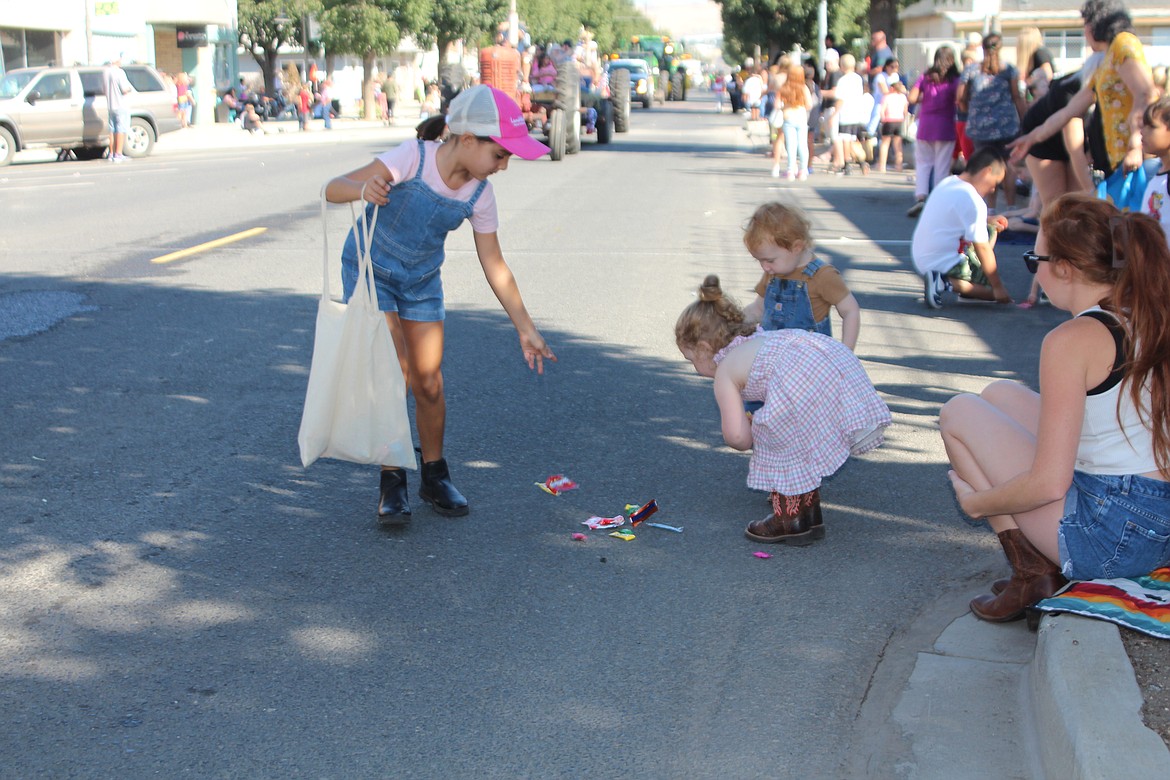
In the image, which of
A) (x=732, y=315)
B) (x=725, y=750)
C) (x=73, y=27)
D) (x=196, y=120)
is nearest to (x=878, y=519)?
(x=732, y=315)

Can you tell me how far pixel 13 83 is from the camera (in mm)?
23484

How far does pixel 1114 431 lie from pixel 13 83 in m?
24.1

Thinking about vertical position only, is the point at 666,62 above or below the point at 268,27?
below

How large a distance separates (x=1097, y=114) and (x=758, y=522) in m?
4.96

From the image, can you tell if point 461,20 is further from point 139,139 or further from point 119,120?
point 119,120

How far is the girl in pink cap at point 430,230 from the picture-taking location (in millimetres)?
4336

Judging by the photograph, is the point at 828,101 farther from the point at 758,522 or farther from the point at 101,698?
the point at 101,698

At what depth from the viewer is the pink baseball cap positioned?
4293 millimetres

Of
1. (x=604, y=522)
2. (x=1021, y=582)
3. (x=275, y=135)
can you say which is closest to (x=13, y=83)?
(x=275, y=135)

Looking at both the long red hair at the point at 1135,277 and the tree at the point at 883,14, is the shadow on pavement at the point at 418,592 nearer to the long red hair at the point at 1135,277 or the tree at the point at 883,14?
the long red hair at the point at 1135,277

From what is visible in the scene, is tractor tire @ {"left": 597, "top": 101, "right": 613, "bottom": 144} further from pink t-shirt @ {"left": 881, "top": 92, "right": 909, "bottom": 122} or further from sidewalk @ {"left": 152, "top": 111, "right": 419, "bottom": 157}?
pink t-shirt @ {"left": 881, "top": 92, "right": 909, "bottom": 122}

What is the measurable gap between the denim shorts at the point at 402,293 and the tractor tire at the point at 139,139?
22307 mm

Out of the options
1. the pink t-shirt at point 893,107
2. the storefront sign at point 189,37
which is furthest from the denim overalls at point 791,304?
the storefront sign at point 189,37

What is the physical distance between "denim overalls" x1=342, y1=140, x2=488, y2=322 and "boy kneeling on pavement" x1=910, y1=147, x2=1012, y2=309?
519cm
